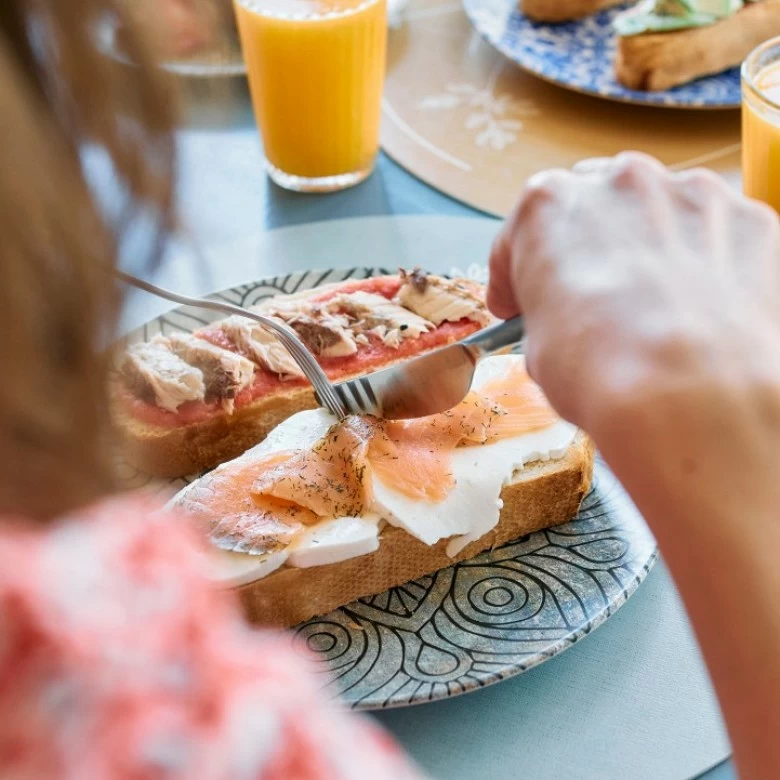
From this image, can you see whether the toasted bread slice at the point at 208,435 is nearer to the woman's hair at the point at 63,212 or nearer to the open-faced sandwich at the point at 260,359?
the open-faced sandwich at the point at 260,359

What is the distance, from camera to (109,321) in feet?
1.45

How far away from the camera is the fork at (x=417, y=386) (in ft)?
3.59

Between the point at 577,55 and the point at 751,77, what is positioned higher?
the point at 751,77

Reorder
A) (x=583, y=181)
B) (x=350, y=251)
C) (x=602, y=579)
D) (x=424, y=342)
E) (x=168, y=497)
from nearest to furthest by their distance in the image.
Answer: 1. (x=583, y=181)
2. (x=602, y=579)
3. (x=168, y=497)
4. (x=424, y=342)
5. (x=350, y=251)

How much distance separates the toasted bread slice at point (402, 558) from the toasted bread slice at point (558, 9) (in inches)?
47.1

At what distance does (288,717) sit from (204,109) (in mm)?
452

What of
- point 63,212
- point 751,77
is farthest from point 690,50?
point 63,212

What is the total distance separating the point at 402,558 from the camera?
110cm

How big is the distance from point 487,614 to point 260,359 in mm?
519

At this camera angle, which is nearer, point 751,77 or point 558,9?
point 751,77

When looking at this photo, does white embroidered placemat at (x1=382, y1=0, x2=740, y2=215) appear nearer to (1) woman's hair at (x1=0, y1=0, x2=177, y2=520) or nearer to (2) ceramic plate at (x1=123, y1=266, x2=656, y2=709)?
(2) ceramic plate at (x1=123, y1=266, x2=656, y2=709)

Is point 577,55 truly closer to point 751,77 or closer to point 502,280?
point 751,77

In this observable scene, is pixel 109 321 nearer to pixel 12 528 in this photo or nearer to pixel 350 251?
pixel 12 528

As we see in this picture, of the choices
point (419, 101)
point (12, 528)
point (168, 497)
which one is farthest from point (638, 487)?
point (419, 101)
